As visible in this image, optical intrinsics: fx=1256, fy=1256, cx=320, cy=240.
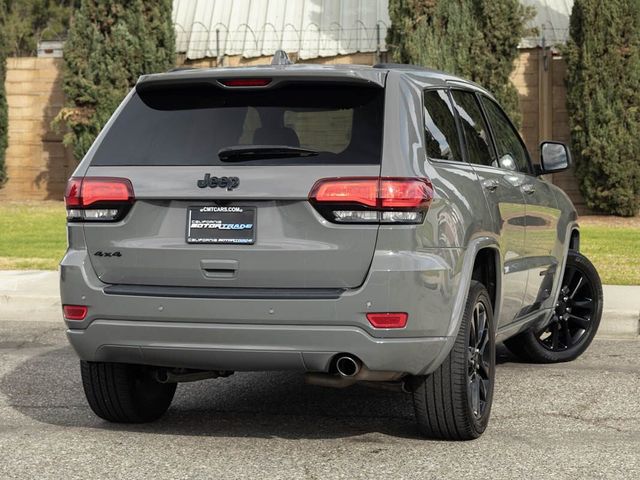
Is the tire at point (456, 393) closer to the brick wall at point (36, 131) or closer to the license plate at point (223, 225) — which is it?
the license plate at point (223, 225)

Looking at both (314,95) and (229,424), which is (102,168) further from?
(229,424)

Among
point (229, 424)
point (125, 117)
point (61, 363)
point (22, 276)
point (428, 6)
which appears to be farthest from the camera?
point (428, 6)

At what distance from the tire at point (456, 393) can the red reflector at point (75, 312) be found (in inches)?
62.6

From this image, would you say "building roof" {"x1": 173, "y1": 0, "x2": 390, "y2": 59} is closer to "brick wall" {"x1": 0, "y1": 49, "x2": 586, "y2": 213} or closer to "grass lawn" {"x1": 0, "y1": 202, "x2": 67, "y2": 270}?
"brick wall" {"x1": 0, "y1": 49, "x2": 586, "y2": 213}

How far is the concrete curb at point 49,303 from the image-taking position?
33.4ft

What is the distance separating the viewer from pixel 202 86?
6.07 metres

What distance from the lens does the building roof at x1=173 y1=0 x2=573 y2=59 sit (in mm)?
24688

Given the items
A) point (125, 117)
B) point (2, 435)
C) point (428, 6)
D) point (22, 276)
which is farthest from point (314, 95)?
point (428, 6)

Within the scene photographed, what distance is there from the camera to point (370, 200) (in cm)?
549

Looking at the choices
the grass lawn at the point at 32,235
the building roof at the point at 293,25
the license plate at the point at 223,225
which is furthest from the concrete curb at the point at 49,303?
the building roof at the point at 293,25

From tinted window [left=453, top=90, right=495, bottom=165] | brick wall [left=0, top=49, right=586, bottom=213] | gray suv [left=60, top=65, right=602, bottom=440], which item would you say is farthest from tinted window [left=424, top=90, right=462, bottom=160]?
brick wall [left=0, top=49, right=586, bottom=213]

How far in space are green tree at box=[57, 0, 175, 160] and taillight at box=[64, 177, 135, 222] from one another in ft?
53.7

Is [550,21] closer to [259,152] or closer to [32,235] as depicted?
[32,235]

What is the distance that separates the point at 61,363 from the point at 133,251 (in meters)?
3.01
